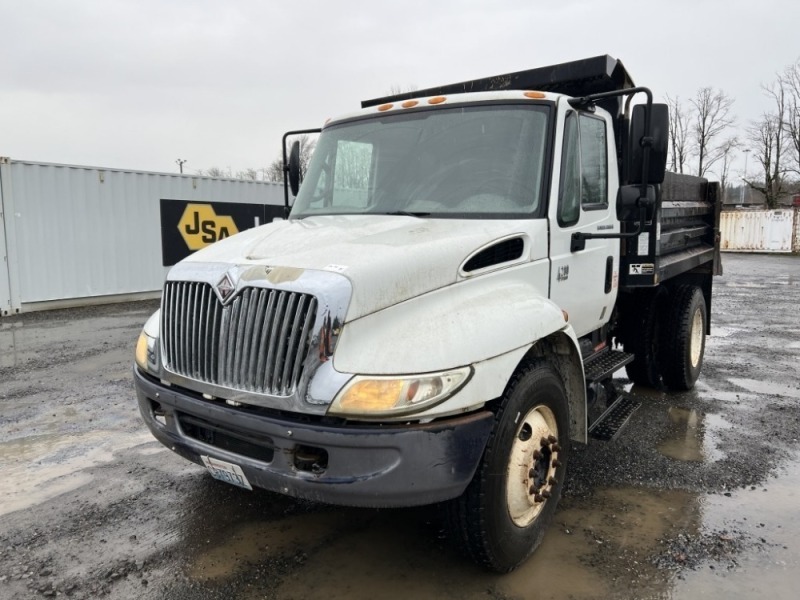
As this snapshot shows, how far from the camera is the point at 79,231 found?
1268 centimetres

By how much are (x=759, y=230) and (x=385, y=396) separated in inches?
1295

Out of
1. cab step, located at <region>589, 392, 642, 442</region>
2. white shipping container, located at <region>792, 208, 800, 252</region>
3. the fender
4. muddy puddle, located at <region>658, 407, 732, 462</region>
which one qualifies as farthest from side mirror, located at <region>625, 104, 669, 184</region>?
white shipping container, located at <region>792, 208, 800, 252</region>

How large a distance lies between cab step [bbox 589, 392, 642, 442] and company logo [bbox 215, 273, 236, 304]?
2.57 m

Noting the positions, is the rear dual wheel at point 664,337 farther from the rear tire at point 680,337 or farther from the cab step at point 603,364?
the cab step at point 603,364

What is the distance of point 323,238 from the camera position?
10.2 feet

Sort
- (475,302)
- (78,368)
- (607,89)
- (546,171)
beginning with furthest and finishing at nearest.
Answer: (78,368), (607,89), (546,171), (475,302)

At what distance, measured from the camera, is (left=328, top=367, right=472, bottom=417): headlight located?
2400mm

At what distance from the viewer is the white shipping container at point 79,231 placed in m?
11.7

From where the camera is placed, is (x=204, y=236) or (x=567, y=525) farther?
(x=204, y=236)

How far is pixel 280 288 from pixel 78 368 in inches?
239

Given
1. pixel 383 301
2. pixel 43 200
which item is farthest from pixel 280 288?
pixel 43 200

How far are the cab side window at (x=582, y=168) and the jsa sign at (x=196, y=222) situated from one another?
12302 millimetres

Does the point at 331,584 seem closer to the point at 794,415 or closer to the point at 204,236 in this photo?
the point at 794,415

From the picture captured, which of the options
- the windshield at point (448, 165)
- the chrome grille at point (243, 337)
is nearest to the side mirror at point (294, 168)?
the windshield at point (448, 165)
